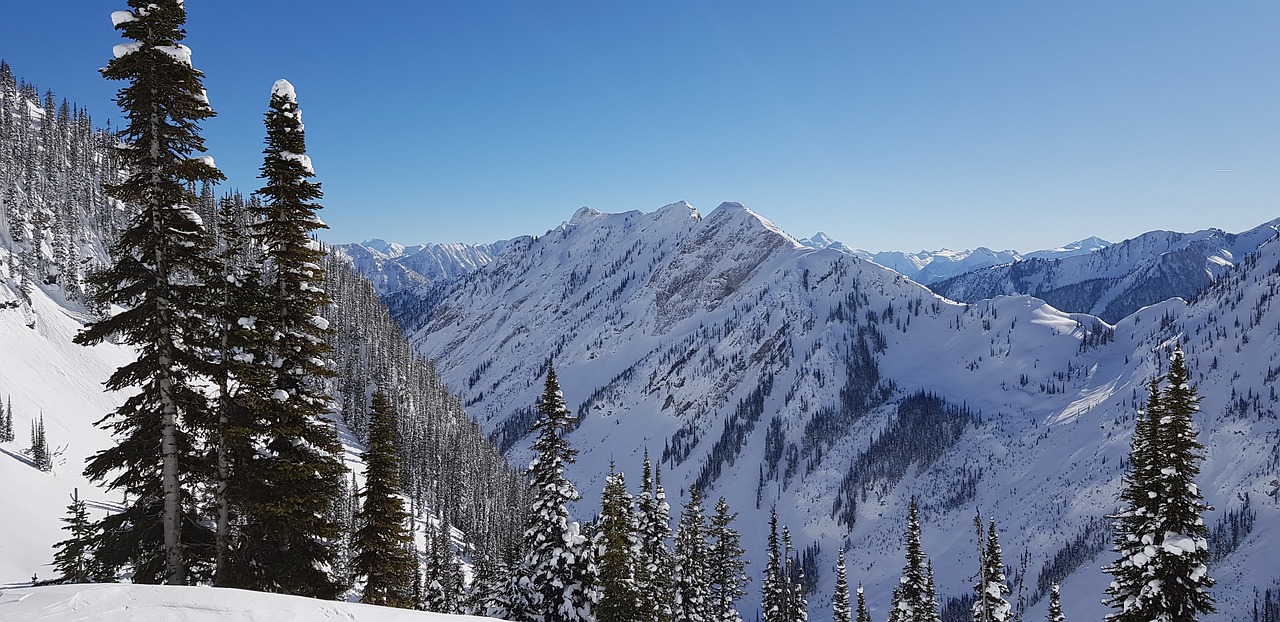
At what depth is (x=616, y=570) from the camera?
28.7 meters

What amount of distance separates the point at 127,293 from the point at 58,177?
17914 centimetres

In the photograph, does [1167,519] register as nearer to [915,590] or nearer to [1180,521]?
[1180,521]

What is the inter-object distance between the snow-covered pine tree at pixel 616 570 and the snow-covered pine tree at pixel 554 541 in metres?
2.57

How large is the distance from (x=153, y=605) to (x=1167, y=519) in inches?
1068

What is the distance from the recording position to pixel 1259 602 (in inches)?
4739

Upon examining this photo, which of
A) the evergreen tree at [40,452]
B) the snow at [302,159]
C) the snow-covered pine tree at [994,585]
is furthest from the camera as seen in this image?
the evergreen tree at [40,452]

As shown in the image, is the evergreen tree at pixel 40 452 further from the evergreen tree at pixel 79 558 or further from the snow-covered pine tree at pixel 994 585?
the snow-covered pine tree at pixel 994 585

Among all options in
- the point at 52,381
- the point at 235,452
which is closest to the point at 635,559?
the point at 235,452

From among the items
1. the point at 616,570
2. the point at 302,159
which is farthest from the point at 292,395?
the point at 616,570

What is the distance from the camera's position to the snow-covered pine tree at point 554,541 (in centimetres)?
2520

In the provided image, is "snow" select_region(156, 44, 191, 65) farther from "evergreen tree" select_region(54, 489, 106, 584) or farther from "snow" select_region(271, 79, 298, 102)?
"evergreen tree" select_region(54, 489, 106, 584)

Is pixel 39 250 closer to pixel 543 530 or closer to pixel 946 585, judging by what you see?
pixel 543 530

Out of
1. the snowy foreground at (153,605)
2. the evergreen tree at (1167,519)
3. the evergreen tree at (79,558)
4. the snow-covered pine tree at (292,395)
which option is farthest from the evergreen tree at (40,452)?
the evergreen tree at (1167,519)

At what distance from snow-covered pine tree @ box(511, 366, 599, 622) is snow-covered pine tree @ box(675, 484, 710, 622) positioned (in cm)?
1199
